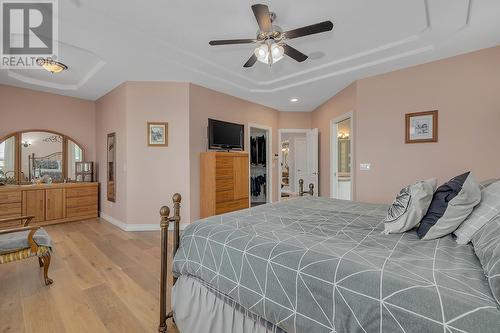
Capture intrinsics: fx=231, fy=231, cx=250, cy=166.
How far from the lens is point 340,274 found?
3.16 ft

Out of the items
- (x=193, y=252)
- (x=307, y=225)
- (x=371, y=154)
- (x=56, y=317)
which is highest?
(x=371, y=154)

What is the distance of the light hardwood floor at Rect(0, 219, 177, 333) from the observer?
171 centimetres

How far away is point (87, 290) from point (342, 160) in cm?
643

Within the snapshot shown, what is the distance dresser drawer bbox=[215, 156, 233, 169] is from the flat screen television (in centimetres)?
34

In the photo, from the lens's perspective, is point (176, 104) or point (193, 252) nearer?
point (193, 252)

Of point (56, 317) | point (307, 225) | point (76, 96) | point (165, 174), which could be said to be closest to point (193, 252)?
point (307, 225)

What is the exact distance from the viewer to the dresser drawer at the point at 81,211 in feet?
14.7

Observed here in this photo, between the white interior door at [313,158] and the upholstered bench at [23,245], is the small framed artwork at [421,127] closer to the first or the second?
the white interior door at [313,158]

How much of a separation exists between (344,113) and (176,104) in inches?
121

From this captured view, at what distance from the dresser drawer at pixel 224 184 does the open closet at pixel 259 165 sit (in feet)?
5.82

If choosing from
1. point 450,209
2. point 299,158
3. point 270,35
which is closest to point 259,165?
Result: point 299,158

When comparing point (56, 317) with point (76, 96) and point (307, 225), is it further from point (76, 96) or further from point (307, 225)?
point (76, 96)

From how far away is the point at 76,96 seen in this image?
4.86 meters

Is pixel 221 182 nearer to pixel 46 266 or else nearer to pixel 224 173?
pixel 224 173
